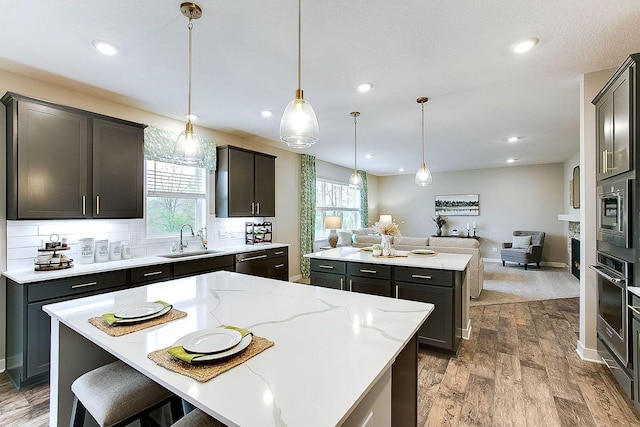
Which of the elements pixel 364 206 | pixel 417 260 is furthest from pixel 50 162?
pixel 364 206

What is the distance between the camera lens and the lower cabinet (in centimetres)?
284

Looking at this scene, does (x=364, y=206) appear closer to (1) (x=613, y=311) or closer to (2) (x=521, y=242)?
(2) (x=521, y=242)

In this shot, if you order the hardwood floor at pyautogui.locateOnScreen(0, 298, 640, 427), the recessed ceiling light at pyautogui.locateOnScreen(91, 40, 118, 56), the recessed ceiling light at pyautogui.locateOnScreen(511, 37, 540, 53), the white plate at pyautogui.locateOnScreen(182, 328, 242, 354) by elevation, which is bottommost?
the hardwood floor at pyautogui.locateOnScreen(0, 298, 640, 427)

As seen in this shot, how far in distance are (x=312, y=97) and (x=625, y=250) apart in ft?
9.61

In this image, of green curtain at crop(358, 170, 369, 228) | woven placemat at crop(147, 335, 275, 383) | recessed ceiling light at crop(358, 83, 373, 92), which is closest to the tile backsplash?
woven placemat at crop(147, 335, 275, 383)

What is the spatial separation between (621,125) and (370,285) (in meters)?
2.38

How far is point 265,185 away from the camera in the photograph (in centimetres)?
493

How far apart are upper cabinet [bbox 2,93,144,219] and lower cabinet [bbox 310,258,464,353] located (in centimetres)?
252

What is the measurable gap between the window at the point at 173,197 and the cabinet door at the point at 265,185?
0.78 m

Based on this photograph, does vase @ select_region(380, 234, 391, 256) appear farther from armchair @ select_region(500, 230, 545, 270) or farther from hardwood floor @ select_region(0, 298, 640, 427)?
armchair @ select_region(500, 230, 545, 270)

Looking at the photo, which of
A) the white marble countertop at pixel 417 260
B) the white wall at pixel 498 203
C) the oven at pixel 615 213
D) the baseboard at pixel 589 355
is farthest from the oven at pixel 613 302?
the white wall at pixel 498 203

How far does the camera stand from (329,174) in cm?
734

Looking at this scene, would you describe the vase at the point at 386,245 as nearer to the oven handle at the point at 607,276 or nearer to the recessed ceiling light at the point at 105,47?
the oven handle at the point at 607,276

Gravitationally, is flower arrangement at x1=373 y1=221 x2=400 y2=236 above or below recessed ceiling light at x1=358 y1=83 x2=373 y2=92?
below
